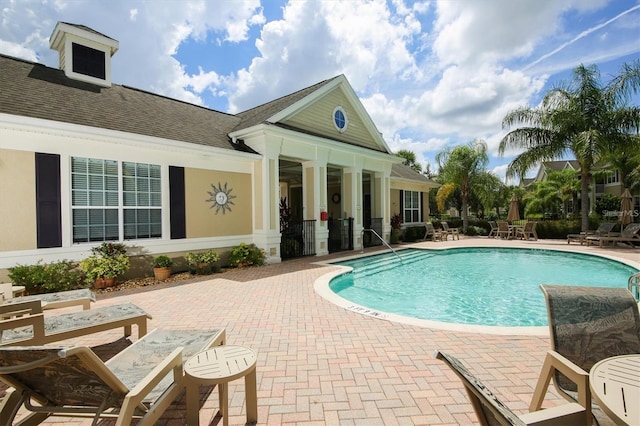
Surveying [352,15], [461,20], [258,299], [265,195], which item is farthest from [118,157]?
[461,20]

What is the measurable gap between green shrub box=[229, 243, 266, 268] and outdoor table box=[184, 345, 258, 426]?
772 centimetres

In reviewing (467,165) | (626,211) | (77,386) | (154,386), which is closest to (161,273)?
(77,386)

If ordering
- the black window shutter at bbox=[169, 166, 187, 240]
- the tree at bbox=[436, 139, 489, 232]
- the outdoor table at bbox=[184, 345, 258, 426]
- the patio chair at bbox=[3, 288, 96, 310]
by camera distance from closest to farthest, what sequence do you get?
1. the outdoor table at bbox=[184, 345, 258, 426]
2. the patio chair at bbox=[3, 288, 96, 310]
3. the black window shutter at bbox=[169, 166, 187, 240]
4. the tree at bbox=[436, 139, 489, 232]

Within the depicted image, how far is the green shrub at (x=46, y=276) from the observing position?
21.7 feet

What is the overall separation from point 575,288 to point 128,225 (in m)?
9.83

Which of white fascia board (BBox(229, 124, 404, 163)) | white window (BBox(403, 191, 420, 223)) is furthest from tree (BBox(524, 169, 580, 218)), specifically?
white fascia board (BBox(229, 124, 404, 163))

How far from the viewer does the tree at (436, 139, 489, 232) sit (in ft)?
75.1

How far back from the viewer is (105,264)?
25.2 feet

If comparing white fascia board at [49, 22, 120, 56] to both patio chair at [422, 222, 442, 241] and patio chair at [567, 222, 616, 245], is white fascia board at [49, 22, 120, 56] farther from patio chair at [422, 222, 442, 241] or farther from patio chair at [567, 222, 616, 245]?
patio chair at [567, 222, 616, 245]

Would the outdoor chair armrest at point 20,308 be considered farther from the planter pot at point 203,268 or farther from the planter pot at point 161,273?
the planter pot at point 203,268

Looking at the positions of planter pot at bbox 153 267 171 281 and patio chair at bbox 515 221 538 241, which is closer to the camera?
planter pot at bbox 153 267 171 281

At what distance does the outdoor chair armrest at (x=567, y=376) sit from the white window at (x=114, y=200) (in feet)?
31.4

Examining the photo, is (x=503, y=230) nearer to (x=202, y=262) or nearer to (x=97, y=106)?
(x=202, y=262)

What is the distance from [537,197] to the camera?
97.2ft
